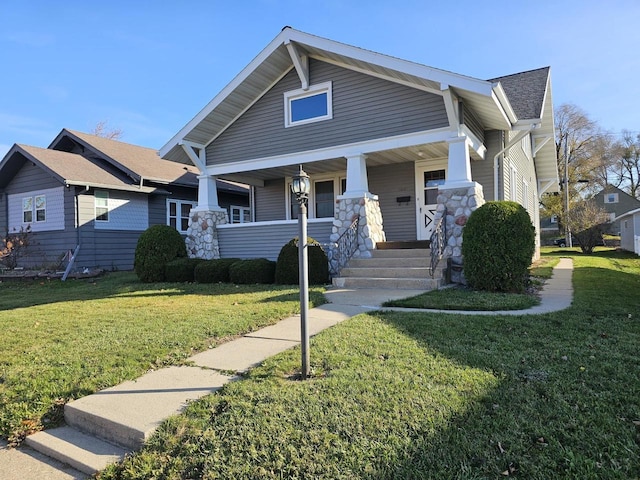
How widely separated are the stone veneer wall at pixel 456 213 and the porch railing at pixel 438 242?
7cm

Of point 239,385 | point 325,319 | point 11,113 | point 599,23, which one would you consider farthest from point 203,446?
point 11,113

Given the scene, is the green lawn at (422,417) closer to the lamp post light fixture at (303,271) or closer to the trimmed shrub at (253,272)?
the lamp post light fixture at (303,271)

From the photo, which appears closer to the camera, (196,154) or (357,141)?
(357,141)

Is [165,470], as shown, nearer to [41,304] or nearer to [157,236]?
[41,304]

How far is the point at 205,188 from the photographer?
12.5 meters

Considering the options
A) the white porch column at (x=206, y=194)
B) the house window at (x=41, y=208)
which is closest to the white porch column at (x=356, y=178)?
the white porch column at (x=206, y=194)

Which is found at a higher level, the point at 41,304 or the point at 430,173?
the point at 430,173

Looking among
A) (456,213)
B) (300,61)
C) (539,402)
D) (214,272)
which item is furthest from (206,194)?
(539,402)

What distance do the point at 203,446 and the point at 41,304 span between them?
282 inches

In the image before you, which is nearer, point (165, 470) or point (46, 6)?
point (165, 470)

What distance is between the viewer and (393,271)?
8633 millimetres

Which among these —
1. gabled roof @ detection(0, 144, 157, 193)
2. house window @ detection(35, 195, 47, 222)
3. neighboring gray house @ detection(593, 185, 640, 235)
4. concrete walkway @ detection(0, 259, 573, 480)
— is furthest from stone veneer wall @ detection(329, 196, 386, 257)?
neighboring gray house @ detection(593, 185, 640, 235)

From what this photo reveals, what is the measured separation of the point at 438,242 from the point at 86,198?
11.9m

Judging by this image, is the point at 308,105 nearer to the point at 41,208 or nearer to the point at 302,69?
the point at 302,69
